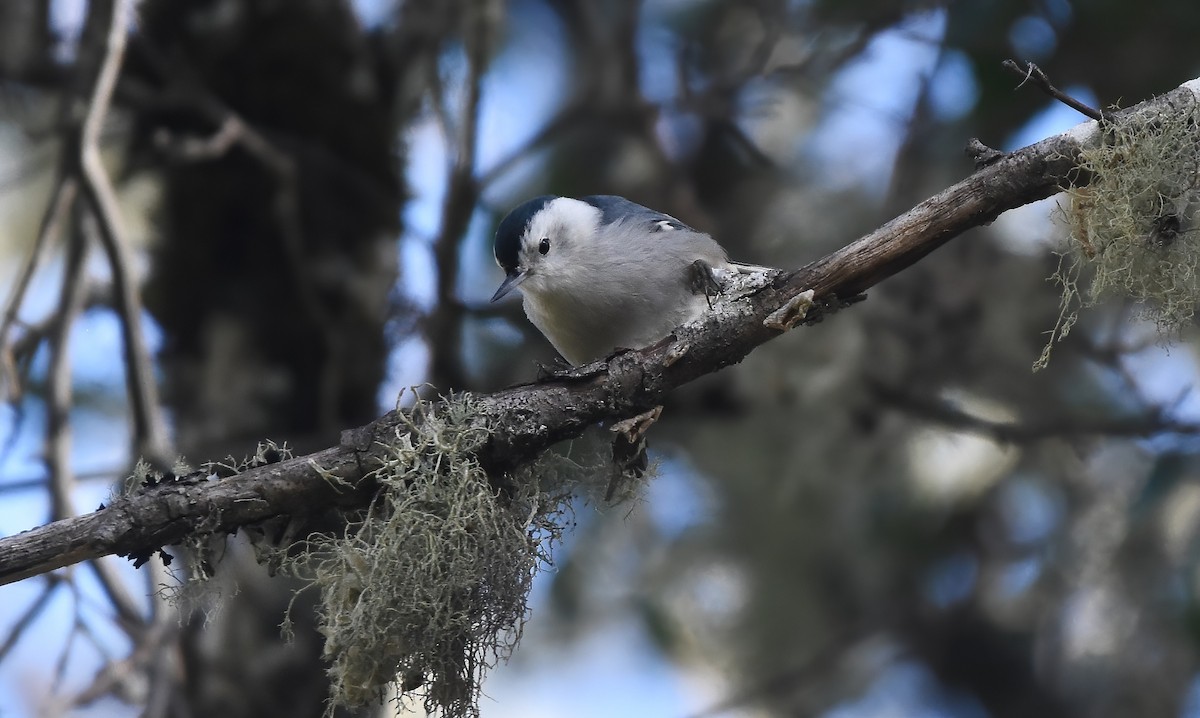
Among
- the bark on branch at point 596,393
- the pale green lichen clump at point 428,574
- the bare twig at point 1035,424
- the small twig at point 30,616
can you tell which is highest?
the bare twig at point 1035,424

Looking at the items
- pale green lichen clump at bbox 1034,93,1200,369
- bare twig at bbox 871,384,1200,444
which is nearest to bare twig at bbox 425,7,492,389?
bare twig at bbox 871,384,1200,444

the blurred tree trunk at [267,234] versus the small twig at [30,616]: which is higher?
the blurred tree trunk at [267,234]

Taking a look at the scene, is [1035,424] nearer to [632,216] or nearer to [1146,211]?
[632,216]

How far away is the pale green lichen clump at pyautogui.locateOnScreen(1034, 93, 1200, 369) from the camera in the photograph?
1.60 metres

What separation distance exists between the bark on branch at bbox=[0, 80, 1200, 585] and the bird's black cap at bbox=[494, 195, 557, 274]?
2.68 ft

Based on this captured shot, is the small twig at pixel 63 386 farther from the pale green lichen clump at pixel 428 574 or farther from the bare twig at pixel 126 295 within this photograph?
the pale green lichen clump at pixel 428 574

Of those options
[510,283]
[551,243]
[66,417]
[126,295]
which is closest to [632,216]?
[551,243]

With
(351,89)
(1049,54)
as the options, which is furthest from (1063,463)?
(351,89)

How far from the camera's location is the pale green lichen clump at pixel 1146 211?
5.25ft

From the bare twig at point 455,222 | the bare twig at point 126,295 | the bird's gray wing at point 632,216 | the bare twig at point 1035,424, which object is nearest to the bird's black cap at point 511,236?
the bird's gray wing at point 632,216

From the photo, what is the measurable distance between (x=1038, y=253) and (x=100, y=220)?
253 cm

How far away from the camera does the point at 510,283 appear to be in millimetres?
2348

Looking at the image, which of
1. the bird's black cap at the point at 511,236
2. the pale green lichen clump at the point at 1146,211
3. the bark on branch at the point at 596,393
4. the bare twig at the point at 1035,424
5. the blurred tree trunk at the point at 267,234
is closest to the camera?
the bark on branch at the point at 596,393

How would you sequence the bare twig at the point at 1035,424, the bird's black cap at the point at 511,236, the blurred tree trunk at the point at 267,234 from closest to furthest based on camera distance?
the bird's black cap at the point at 511,236 < the blurred tree trunk at the point at 267,234 < the bare twig at the point at 1035,424
